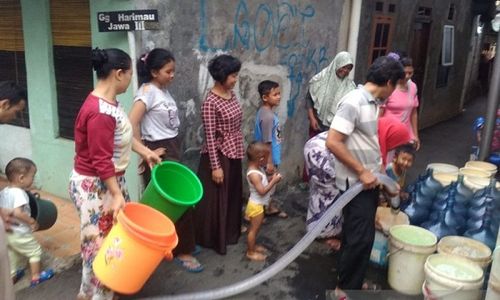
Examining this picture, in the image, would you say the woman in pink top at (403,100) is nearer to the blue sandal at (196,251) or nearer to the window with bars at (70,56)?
the blue sandal at (196,251)

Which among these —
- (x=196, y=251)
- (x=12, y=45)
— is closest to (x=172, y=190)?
(x=196, y=251)

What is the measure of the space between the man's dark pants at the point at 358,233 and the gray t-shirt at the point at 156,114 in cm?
152

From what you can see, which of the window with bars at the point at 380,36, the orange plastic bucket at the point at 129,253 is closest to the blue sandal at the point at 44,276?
the orange plastic bucket at the point at 129,253

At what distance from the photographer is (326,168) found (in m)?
3.77

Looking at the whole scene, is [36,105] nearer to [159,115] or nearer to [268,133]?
[159,115]

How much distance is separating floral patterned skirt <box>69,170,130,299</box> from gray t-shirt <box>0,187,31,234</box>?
2.58 feet

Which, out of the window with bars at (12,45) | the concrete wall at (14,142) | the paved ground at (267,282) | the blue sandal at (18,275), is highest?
the window with bars at (12,45)

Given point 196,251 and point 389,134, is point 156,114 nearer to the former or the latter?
point 196,251

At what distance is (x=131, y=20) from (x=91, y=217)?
1621mm

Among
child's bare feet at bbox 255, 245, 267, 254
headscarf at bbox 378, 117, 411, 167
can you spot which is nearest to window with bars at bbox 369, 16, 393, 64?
headscarf at bbox 378, 117, 411, 167

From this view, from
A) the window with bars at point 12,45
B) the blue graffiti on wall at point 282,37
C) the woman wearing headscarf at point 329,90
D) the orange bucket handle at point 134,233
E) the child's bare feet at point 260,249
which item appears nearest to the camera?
the orange bucket handle at point 134,233

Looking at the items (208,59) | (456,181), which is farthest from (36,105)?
(456,181)

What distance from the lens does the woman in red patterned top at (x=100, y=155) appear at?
2.40 meters

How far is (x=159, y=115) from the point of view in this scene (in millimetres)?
3291
